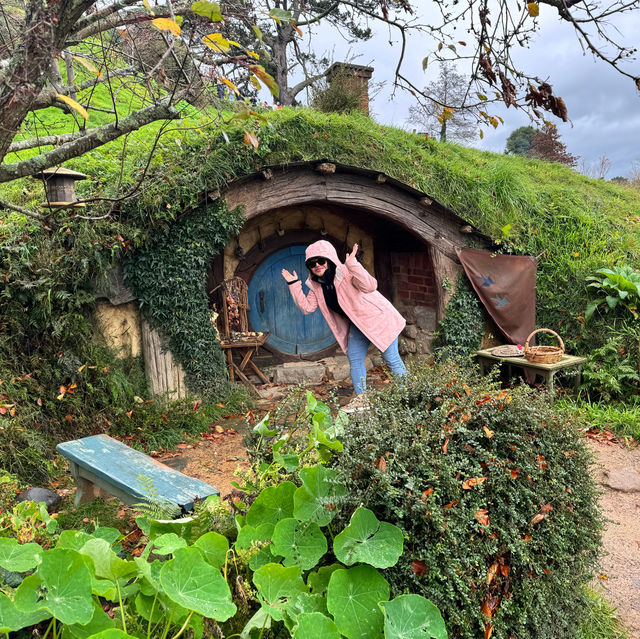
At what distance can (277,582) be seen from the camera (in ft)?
4.74

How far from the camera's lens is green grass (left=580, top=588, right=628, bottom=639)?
2.38m

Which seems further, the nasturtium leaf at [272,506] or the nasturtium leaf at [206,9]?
the nasturtium leaf at [272,506]

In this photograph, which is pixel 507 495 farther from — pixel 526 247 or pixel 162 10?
pixel 526 247

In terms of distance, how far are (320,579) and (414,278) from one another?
20.7ft

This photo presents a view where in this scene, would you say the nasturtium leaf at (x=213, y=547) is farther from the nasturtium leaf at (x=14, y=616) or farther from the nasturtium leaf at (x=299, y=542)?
the nasturtium leaf at (x=14, y=616)

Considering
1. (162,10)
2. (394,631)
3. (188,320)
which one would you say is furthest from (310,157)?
(394,631)

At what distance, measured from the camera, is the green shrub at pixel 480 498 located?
1634 millimetres

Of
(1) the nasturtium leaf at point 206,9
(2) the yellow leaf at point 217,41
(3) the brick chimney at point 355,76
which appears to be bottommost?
(1) the nasturtium leaf at point 206,9

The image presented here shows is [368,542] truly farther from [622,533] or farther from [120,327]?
[120,327]

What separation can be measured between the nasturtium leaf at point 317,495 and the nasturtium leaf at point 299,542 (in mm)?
35

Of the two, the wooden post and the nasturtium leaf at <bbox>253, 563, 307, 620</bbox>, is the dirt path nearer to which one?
the nasturtium leaf at <bbox>253, 563, 307, 620</bbox>

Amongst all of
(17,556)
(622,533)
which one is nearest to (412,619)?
(17,556)

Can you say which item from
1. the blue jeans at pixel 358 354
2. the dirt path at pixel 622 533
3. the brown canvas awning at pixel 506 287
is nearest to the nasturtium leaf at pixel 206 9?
the dirt path at pixel 622 533

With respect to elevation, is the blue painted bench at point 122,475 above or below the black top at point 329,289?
below
